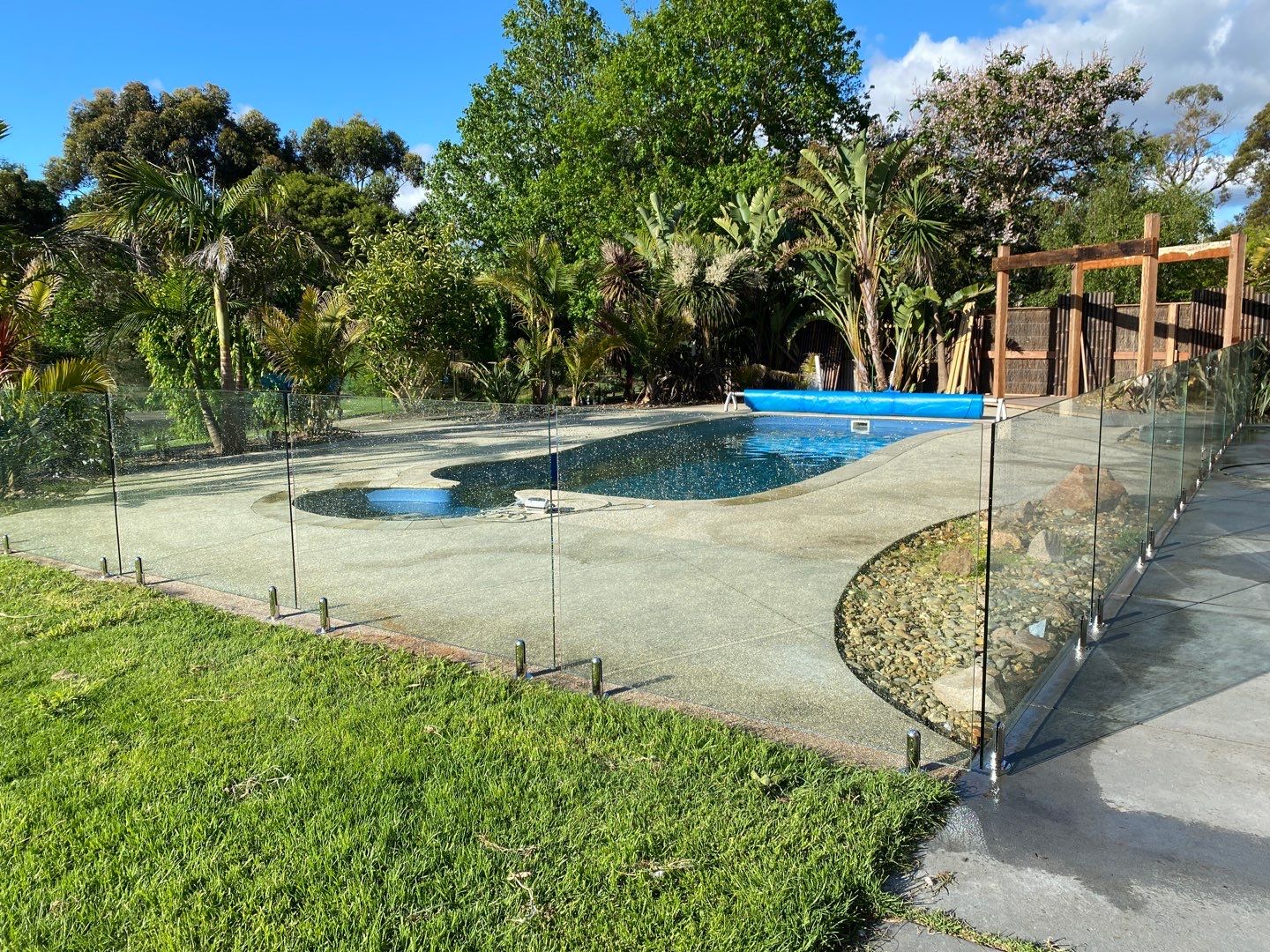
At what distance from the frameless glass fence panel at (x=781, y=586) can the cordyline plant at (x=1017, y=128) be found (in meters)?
16.4

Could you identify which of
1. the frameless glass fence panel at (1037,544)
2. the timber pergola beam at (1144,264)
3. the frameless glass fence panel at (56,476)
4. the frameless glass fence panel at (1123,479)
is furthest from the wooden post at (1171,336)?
the frameless glass fence panel at (56,476)

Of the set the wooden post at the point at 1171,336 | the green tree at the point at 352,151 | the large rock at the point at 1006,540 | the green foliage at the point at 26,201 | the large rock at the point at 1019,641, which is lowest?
the large rock at the point at 1019,641

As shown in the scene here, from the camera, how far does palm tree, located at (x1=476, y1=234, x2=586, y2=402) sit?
67.1 ft

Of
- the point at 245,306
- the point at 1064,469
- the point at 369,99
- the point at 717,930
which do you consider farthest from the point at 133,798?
the point at 369,99

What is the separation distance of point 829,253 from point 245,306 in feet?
40.6

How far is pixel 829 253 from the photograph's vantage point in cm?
1966

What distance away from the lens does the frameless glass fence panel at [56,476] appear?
7102 mm

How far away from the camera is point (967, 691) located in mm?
3881

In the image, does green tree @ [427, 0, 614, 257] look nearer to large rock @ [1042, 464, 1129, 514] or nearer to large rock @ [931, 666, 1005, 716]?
large rock @ [1042, 464, 1129, 514]

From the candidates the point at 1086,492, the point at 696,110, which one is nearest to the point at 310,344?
the point at 1086,492

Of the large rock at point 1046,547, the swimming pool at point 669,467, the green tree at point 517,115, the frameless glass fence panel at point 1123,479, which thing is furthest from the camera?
the green tree at point 517,115

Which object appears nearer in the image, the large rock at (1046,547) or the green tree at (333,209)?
the large rock at (1046,547)

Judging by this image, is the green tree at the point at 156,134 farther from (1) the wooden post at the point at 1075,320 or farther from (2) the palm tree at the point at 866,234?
(1) the wooden post at the point at 1075,320

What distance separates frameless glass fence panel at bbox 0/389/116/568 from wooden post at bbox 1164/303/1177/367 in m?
15.9
